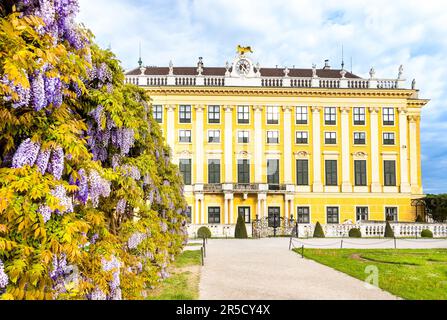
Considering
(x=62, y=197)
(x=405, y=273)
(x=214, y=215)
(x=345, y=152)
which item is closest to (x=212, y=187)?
(x=214, y=215)

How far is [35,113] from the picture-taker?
4590 mm

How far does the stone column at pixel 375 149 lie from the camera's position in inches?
1747

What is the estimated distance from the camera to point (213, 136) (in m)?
44.4

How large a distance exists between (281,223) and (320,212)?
503 centimetres

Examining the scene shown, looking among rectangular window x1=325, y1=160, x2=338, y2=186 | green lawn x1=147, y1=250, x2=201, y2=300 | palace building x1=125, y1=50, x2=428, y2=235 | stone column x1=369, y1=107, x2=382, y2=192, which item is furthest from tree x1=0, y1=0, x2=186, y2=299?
stone column x1=369, y1=107, x2=382, y2=192

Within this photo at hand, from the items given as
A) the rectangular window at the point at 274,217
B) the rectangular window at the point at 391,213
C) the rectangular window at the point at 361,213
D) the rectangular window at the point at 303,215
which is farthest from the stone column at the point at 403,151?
the rectangular window at the point at 274,217

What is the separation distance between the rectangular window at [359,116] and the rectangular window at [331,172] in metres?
4.72

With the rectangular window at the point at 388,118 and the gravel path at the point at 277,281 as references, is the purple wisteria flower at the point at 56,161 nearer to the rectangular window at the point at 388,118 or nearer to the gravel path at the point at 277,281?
the gravel path at the point at 277,281

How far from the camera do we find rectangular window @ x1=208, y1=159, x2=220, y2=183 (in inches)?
1719

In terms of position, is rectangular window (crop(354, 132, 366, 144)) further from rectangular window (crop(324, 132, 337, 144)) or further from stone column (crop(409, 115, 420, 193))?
stone column (crop(409, 115, 420, 193))

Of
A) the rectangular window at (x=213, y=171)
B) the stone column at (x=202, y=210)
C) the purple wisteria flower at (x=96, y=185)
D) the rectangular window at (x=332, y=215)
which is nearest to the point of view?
the purple wisteria flower at (x=96, y=185)

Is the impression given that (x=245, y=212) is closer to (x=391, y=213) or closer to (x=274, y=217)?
(x=274, y=217)

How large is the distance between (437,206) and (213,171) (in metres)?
22.1
